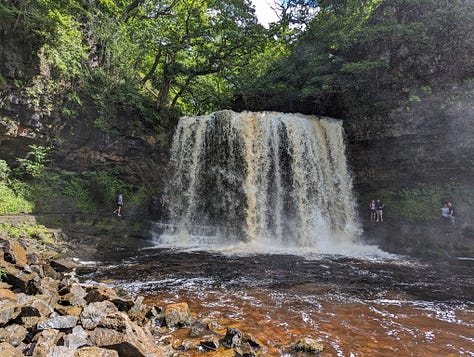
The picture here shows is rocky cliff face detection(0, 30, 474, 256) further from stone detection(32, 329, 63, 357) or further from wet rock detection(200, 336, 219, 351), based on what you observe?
wet rock detection(200, 336, 219, 351)

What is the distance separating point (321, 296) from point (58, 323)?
212 inches

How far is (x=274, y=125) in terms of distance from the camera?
1720cm

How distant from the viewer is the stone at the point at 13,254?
21.9ft

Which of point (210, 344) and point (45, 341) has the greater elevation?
point (45, 341)

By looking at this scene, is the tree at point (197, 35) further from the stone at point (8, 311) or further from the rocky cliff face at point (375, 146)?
the stone at point (8, 311)

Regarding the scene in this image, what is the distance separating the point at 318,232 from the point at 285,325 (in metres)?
10.8

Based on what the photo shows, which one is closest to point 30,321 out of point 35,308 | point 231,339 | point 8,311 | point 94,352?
point 35,308

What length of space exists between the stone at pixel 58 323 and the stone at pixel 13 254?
3.11 metres

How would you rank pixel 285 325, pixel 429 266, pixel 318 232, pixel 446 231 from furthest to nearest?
pixel 318 232 → pixel 446 231 → pixel 429 266 → pixel 285 325

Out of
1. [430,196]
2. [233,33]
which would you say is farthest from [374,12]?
[430,196]

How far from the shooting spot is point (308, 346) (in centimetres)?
455

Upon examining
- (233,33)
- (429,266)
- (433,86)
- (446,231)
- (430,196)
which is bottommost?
(429,266)

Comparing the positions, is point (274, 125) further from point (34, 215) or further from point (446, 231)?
point (34, 215)

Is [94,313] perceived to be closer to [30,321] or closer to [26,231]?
[30,321]
